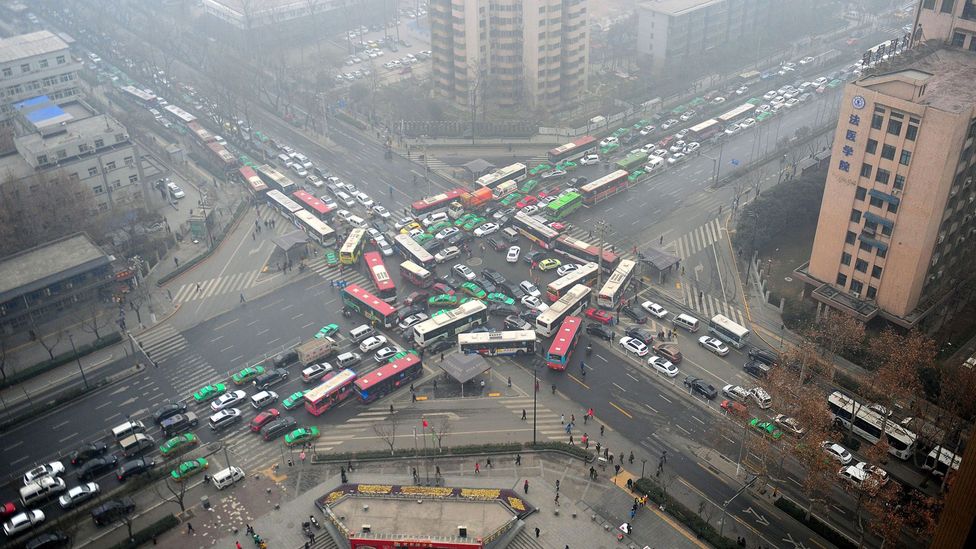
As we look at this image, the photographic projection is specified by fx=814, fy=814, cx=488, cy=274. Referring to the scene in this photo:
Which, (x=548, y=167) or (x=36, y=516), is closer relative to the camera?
(x=36, y=516)

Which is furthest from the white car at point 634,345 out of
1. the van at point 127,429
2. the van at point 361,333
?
the van at point 127,429

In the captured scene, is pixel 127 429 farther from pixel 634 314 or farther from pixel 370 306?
pixel 634 314

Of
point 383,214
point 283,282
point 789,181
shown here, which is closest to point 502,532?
point 283,282

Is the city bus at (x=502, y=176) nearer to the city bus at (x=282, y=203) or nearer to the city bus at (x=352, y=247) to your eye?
the city bus at (x=352, y=247)

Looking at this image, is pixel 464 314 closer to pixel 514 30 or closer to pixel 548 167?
pixel 548 167

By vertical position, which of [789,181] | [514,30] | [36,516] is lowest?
[36,516]

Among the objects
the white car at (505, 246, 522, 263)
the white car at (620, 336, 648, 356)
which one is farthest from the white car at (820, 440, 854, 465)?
the white car at (505, 246, 522, 263)

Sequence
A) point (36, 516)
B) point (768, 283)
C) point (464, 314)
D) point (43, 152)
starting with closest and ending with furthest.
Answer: point (36, 516) → point (464, 314) → point (768, 283) → point (43, 152)
